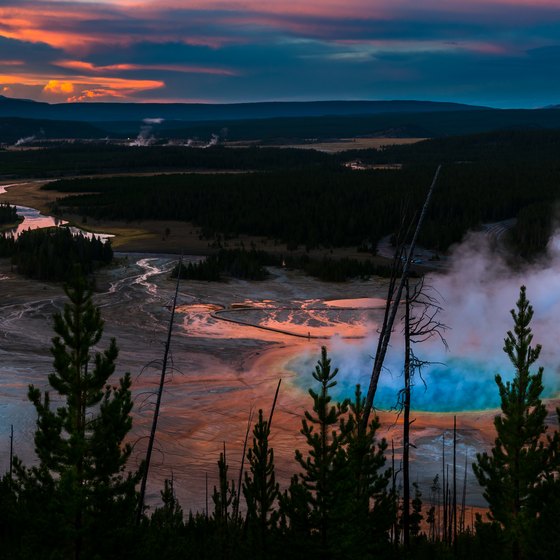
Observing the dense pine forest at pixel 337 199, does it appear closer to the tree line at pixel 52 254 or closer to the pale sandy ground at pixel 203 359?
the pale sandy ground at pixel 203 359

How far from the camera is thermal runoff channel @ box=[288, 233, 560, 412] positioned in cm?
2367

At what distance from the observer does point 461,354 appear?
26.8 metres

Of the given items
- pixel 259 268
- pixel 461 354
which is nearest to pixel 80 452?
pixel 461 354

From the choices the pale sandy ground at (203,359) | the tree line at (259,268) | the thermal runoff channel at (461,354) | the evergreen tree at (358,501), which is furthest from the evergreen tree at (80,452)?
the tree line at (259,268)

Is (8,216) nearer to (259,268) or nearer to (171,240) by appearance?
(171,240)

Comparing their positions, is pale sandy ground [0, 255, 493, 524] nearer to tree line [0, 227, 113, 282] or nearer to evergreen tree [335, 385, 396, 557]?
tree line [0, 227, 113, 282]

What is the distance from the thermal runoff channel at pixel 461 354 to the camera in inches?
932

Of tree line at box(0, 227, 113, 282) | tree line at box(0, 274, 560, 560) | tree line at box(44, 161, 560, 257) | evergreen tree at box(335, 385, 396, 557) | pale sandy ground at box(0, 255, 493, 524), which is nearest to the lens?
tree line at box(0, 274, 560, 560)

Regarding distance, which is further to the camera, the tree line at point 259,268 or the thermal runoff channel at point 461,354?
the tree line at point 259,268

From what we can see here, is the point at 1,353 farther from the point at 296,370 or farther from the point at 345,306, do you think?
the point at 345,306

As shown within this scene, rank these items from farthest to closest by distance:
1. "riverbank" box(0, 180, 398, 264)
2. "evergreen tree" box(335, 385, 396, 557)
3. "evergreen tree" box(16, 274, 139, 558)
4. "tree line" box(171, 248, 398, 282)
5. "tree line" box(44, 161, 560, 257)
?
"tree line" box(44, 161, 560, 257), "riverbank" box(0, 180, 398, 264), "tree line" box(171, 248, 398, 282), "evergreen tree" box(335, 385, 396, 557), "evergreen tree" box(16, 274, 139, 558)

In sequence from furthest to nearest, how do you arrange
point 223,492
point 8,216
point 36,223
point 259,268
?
point 8,216
point 36,223
point 259,268
point 223,492

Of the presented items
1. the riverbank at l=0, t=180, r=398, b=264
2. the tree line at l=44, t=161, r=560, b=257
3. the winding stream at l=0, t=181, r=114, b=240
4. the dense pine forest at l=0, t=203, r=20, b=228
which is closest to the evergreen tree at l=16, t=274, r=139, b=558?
the riverbank at l=0, t=180, r=398, b=264

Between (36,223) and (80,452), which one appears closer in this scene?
(80,452)
